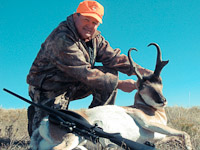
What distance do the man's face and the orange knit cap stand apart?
0.08 m

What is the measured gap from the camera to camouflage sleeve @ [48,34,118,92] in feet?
14.8

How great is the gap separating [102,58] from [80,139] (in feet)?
7.19

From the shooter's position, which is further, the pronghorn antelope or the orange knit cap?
the orange knit cap

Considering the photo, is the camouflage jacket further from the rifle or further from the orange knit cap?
the rifle

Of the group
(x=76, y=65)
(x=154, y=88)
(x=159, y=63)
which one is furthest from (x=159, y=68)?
(x=76, y=65)

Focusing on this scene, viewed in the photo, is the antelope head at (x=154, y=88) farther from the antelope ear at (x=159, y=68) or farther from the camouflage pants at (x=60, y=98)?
the camouflage pants at (x=60, y=98)

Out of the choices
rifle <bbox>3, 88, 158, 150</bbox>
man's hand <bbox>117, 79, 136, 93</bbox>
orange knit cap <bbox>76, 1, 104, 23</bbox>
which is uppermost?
orange knit cap <bbox>76, 1, 104, 23</bbox>

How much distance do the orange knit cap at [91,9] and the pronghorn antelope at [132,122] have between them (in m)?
1.20

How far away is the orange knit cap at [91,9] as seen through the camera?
4.64m

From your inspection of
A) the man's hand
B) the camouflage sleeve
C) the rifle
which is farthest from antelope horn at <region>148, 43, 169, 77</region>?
the rifle

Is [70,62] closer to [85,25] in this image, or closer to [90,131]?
[85,25]

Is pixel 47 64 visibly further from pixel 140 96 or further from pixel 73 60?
pixel 140 96

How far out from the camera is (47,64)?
4.91 metres

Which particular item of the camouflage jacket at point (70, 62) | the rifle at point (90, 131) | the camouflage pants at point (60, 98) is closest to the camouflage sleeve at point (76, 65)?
the camouflage jacket at point (70, 62)
